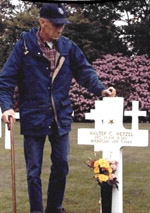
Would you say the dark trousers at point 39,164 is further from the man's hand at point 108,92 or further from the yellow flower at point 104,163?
the man's hand at point 108,92

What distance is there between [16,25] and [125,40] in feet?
15.7

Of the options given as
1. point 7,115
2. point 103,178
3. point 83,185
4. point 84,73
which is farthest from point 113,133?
point 83,185

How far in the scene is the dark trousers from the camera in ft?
13.2

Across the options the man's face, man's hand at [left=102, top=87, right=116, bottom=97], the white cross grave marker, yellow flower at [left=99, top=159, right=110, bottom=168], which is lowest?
yellow flower at [left=99, top=159, right=110, bottom=168]

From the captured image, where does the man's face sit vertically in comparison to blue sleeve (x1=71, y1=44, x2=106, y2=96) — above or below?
above

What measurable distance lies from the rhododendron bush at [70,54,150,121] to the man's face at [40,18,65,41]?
59.5 ft

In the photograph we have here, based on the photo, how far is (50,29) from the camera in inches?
152

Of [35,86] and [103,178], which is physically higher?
[35,86]

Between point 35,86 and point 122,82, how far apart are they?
19.1m

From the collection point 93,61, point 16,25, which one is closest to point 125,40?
point 93,61

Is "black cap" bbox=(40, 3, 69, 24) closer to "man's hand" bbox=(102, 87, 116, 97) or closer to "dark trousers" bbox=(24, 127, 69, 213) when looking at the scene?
"man's hand" bbox=(102, 87, 116, 97)

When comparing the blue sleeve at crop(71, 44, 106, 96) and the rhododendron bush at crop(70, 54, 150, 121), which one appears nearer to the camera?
the blue sleeve at crop(71, 44, 106, 96)

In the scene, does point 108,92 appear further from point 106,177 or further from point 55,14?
point 55,14

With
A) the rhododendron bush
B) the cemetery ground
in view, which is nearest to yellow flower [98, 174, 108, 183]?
the cemetery ground
